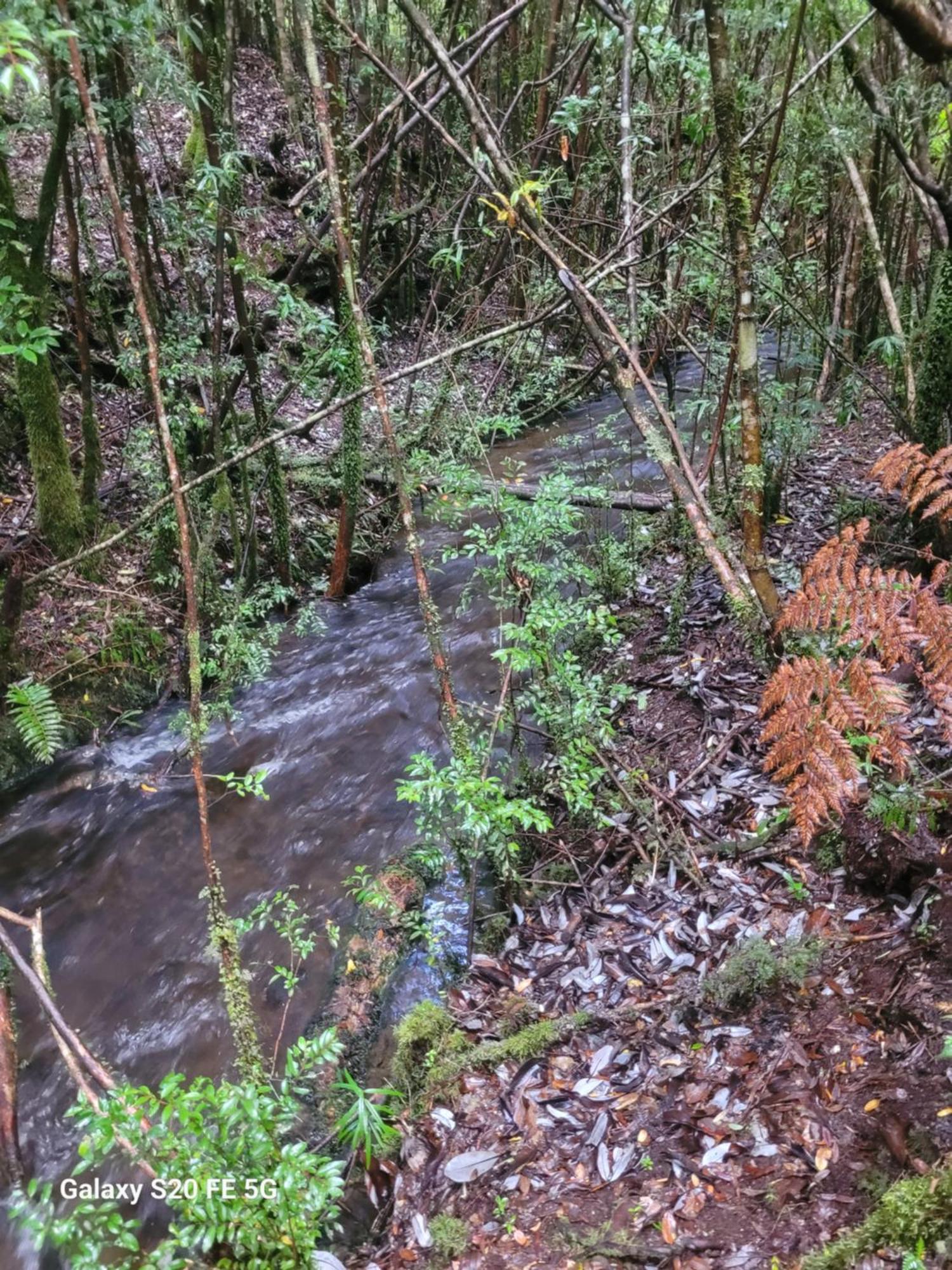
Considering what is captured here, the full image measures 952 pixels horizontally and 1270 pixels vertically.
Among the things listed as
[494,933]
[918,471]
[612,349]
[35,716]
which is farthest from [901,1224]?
[35,716]

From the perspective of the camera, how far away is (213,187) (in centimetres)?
470

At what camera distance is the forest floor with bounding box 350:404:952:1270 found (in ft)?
6.78

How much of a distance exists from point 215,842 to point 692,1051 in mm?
3119

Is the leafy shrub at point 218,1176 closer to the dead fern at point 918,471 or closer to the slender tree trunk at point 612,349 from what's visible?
the slender tree trunk at point 612,349

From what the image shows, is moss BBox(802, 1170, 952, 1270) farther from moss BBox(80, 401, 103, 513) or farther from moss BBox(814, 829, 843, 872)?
moss BBox(80, 401, 103, 513)

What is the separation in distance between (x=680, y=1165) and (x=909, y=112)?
6333 mm

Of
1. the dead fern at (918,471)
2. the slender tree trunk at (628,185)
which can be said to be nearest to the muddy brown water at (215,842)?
the slender tree trunk at (628,185)

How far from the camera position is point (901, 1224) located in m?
1.61

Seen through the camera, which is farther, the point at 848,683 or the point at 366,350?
the point at 366,350

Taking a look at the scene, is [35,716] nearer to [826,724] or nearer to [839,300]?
[826,724]

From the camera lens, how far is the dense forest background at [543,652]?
2.14 meters

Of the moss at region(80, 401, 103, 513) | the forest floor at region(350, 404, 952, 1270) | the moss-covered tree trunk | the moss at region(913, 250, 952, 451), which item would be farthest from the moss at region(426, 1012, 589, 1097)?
the moss at region(80, 401, 103, 513)

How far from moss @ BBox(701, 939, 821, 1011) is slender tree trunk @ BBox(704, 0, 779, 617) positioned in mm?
1281

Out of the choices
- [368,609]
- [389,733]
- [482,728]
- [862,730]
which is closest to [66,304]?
[368,609]
